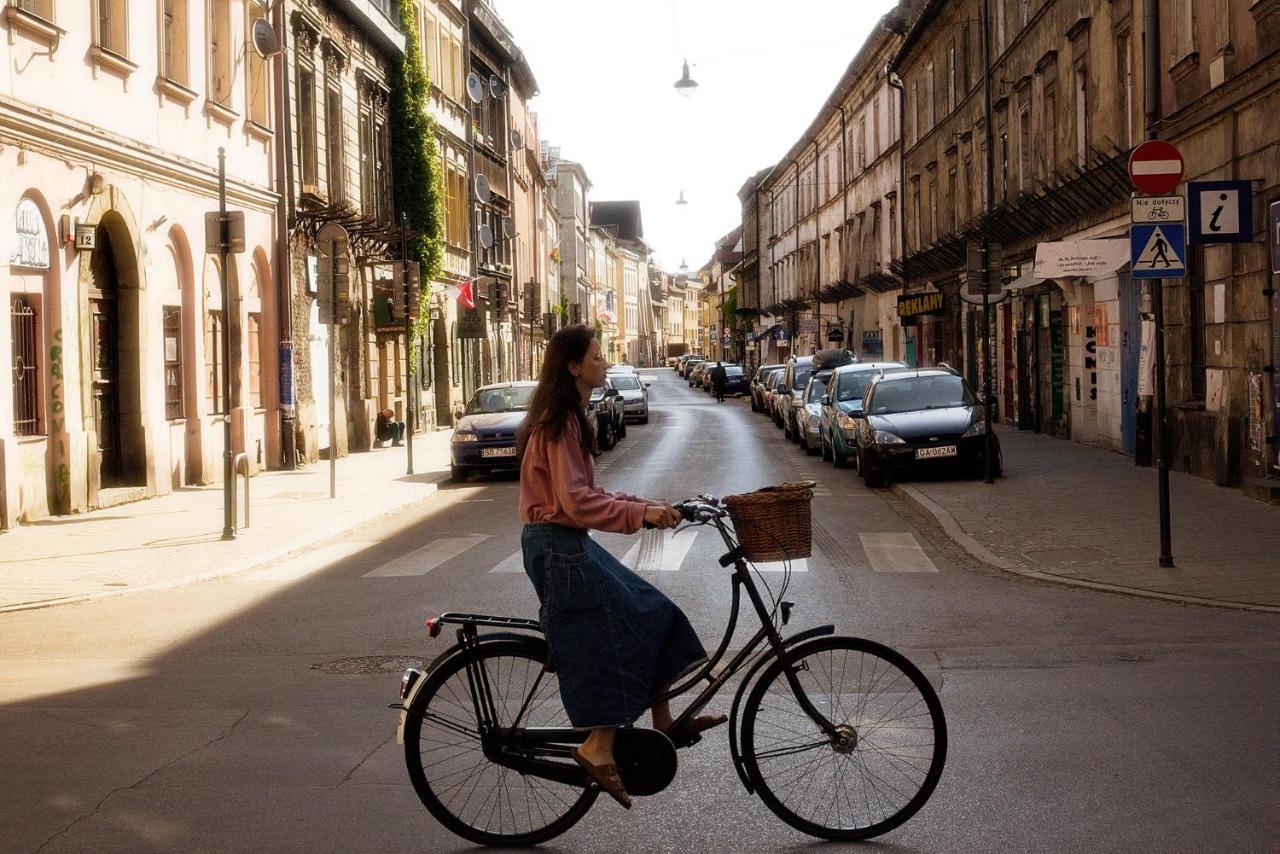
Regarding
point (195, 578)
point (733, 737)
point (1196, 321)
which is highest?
point (1196, 321)

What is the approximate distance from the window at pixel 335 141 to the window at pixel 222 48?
6.11 metres

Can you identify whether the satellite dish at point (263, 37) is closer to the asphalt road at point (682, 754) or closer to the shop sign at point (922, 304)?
the asphalt road at point (682, 754)

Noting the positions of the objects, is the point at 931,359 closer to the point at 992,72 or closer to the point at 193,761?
the point at 992,72

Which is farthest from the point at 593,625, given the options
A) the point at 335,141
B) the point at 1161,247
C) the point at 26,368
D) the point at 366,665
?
the point at 335,141

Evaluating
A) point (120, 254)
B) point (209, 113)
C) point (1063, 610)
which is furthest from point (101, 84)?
point (1063, 610)

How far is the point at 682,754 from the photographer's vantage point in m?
6.57

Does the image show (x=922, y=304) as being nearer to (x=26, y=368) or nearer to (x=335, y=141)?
(x=335, y=141)

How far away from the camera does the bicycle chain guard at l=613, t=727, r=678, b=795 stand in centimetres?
530

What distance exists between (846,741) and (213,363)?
1976 cm

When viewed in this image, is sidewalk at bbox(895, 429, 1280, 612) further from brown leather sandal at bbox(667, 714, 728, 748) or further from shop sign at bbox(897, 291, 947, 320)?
shop sign at bbox(897, 291, 947, 320)

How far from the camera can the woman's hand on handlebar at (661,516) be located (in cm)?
506

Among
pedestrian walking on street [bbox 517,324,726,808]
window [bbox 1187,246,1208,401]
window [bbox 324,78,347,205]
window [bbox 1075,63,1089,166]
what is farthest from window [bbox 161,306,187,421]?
pedestrian walking on street [bbox 517,324,726,808]

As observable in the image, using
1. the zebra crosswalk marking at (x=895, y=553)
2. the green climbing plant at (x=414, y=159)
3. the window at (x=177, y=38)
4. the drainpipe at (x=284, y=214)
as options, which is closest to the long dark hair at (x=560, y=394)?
the zebra crosswalk marking at (x=895, y=553)

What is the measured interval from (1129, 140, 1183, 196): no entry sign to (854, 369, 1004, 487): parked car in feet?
27.1
